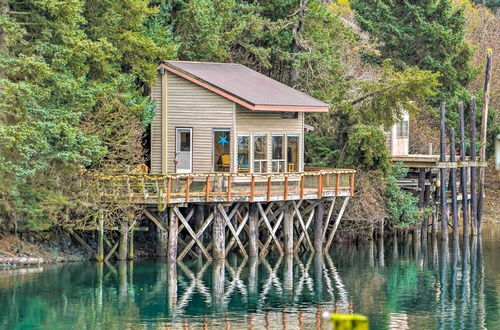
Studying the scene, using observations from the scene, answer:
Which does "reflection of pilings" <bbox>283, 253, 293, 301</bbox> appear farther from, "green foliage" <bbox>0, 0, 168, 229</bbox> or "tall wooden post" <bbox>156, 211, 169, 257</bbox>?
"green foliage" <bbox>0, 0, 168, 229</bbox>

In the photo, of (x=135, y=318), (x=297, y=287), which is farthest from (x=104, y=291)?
(x=297, y=287)

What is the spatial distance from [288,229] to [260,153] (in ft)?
9.92

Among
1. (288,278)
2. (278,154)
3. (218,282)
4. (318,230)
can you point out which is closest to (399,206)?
(318,230)

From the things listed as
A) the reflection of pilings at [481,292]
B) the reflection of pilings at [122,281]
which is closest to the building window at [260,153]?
the reflection of pilings at [122,281]

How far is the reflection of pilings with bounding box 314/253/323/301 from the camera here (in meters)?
32.2

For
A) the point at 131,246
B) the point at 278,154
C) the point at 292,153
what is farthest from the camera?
the point at 292,153

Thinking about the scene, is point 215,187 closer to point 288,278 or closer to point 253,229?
point 253,229

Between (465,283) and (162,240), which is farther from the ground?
(162,240)

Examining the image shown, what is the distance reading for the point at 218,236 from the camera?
3756cm

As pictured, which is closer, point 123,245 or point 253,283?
point 253,283

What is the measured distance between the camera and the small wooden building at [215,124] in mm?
38250

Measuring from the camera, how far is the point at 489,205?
56656mm

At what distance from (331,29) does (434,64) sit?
24.1ft

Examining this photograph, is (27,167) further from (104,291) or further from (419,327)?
(419,327)
